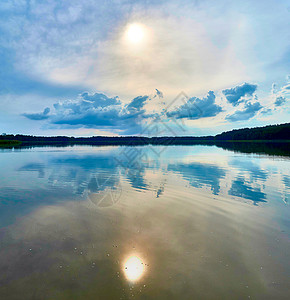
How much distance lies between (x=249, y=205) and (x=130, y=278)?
953 cm

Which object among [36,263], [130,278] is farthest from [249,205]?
[36,263]

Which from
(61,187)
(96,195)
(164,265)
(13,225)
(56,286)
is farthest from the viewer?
(61,187)

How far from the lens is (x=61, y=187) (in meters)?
17.8

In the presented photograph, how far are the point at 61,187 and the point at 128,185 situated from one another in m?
5.86

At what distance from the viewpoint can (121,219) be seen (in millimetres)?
10445

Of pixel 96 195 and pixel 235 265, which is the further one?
pixel 96 195

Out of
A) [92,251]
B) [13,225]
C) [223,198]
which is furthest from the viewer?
[223,198]

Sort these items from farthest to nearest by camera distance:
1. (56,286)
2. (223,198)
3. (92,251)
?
1. (223,198)
2. (92,251)
3. (56,286)

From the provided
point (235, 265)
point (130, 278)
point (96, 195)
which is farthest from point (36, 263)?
point (96, 195)

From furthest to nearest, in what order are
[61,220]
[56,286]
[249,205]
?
[249,205]
[61,220]
[56,286]

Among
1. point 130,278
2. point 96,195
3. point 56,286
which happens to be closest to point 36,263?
point 56,286

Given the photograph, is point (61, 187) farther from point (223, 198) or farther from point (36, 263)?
point (223, 198)

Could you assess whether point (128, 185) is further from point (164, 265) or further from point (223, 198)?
point (164, 265)

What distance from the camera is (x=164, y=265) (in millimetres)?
6586
